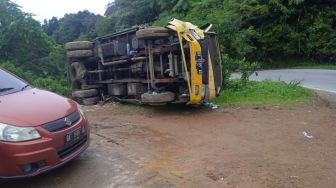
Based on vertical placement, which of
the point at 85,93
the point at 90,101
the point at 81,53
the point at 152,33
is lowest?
the point at 90,101

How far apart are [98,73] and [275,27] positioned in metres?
17.0

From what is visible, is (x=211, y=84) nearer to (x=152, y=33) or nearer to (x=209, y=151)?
(x=152, y=33)

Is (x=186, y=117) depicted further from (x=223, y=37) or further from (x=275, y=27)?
→ (x=275, y=27)

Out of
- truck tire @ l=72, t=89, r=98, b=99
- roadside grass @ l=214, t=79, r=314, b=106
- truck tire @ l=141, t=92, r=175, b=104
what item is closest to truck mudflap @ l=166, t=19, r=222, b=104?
truck tire @ l=141, t=92, r=175, b=104

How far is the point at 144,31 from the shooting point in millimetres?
8602

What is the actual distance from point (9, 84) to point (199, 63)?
3.87 m

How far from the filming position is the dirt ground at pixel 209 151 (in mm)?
4820

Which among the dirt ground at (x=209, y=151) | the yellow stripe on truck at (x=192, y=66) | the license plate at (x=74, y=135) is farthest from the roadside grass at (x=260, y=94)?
the license plate at (x=74, y=135)

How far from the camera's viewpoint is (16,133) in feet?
14.7

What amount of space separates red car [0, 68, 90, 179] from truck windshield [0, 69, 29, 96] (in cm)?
1

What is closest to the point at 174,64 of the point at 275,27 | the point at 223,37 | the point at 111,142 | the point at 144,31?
the point at 144,31

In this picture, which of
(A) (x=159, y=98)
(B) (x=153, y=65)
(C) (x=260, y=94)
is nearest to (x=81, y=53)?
(B) (x=153, y=65)

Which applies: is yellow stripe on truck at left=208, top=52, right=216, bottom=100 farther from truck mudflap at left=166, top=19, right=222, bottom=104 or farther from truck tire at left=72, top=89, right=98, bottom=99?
truck tire at left=72, top=89, right=98, bottom=99

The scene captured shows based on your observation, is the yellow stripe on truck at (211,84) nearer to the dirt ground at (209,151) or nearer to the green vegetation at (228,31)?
the dirt ground at (209,151)
